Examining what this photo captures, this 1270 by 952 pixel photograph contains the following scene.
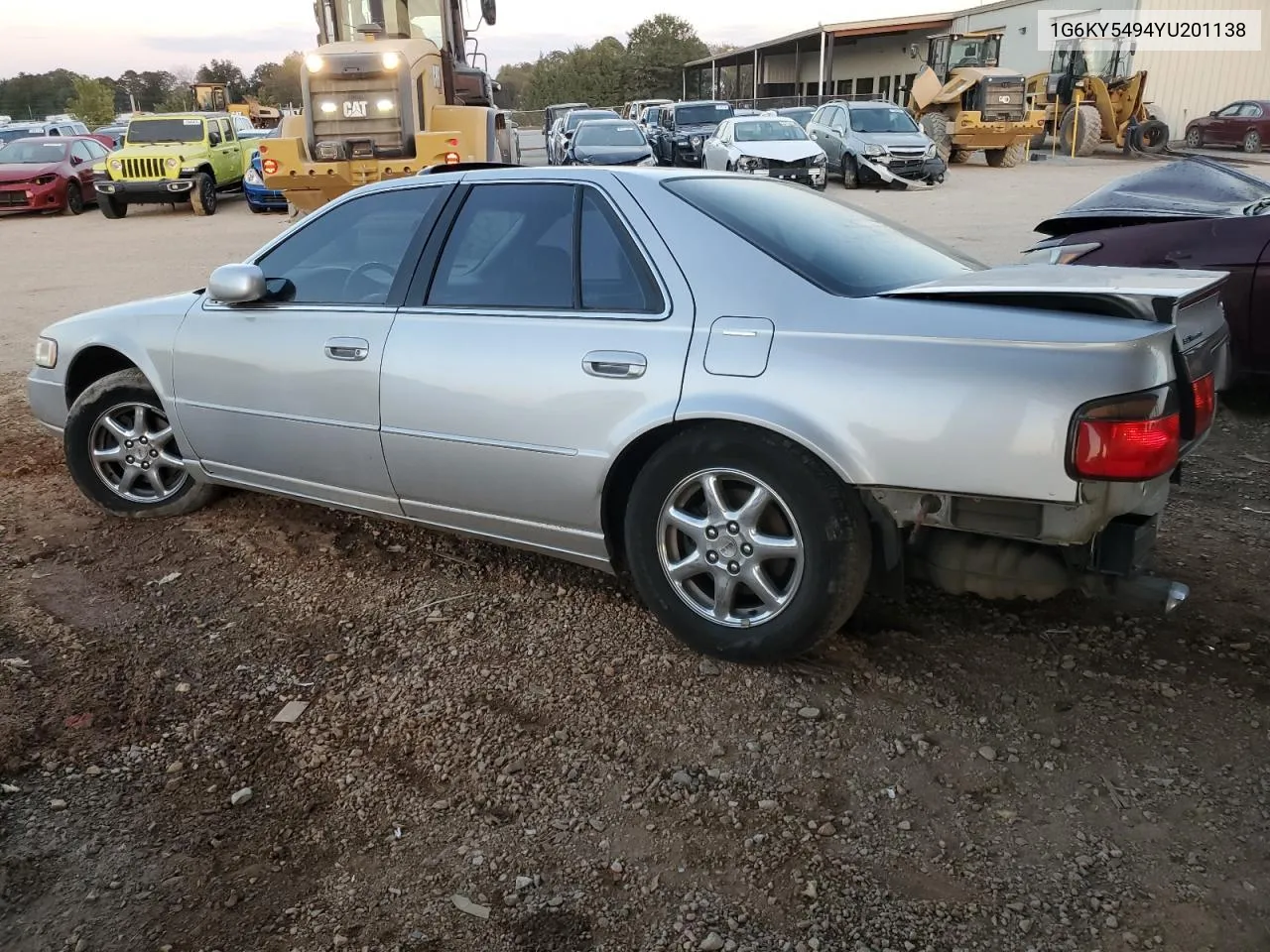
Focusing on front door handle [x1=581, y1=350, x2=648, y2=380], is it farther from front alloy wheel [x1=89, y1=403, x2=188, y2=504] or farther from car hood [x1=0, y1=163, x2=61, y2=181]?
car hood [x1=0, y1=163, x2=61, y2=181]

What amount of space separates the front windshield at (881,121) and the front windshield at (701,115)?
580 centimetres

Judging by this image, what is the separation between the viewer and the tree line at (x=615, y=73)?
69.2 metres

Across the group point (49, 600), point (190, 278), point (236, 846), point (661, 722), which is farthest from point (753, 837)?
point (190, 278)

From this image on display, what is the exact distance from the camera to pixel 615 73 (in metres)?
69.5

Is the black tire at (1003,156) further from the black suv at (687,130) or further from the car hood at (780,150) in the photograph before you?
the car hood at (780,150)

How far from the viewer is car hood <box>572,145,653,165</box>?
66.7 feet

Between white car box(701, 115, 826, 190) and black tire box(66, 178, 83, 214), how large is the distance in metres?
13.4

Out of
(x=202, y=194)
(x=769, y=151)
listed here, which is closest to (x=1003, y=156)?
(x=769, y=151)

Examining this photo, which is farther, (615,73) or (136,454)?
(615,73)

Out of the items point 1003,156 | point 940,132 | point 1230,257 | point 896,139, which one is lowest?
point 1230,257

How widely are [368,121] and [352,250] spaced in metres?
9.62

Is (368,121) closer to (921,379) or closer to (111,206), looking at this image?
(111,206)

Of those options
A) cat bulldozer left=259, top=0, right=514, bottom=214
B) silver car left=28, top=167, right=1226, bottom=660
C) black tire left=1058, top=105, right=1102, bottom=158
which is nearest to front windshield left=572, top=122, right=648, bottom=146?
cat bulldozer left=259, top=0, right=514, bottom=214

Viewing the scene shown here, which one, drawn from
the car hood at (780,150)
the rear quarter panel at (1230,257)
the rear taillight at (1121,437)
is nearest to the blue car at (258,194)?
the car hood at (780,150)
